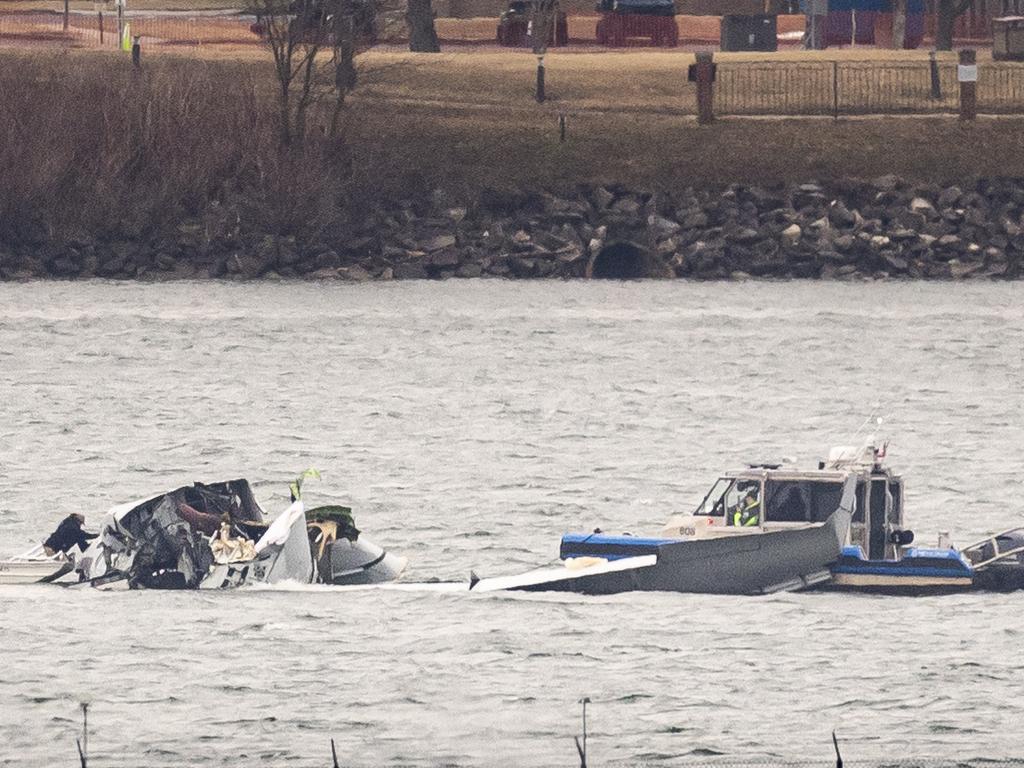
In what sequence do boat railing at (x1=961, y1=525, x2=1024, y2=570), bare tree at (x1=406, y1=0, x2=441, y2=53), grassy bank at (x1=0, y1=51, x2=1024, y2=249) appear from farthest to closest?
bare tree at (x1=406, y1=0, x2=441, y2=53), grassy bank at (x1=0, y1=51, x2=1024, y2=249), boat railing at (x1=961, y1=525, x2=1024, y2=570)

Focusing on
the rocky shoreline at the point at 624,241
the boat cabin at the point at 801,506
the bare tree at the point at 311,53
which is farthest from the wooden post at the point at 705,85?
the boat cabin at the point at 801,506

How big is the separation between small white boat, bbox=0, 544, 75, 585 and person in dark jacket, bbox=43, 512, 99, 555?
106 millimetres

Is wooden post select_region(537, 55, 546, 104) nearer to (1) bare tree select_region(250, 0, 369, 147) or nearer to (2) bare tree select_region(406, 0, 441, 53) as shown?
(1) bare tree select_region(250, 0, 369, 147)

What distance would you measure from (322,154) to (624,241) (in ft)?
28.2

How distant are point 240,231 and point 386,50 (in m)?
19.4

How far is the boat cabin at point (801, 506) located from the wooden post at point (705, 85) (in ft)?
128

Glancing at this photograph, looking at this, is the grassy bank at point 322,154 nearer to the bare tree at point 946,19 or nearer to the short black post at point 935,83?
the short black post at point 935,83

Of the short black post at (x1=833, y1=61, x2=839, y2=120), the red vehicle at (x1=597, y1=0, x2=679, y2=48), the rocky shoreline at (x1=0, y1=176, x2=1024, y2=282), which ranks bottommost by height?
the rocky shoreline at (x1=0, y1=176, x2=1024, y2=282)

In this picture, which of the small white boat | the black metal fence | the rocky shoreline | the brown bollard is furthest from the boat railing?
the black metal fence

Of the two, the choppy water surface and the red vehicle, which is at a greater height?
the red vehicle

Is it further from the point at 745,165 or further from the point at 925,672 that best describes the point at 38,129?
the point at 925,672

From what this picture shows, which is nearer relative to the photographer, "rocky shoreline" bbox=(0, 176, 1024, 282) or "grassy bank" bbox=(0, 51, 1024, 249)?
"rocky shoreline" bbox=(0, 176, 1024, 282)

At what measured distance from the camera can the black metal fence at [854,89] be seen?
71812 mm

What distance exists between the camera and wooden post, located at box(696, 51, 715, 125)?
69562 millimetres
